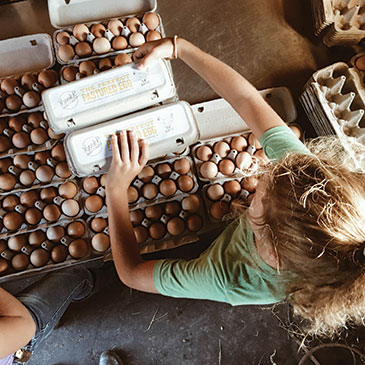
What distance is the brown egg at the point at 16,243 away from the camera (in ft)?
4.32

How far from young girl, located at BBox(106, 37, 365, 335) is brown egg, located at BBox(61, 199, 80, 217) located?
0.92 ft

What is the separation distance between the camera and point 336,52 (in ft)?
5.55

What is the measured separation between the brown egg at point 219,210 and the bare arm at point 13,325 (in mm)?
772

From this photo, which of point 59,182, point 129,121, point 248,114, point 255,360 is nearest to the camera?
point 248,114

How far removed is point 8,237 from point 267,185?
43.1 inches

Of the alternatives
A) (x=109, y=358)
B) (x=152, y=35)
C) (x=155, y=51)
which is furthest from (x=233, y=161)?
(x=109, y=358)

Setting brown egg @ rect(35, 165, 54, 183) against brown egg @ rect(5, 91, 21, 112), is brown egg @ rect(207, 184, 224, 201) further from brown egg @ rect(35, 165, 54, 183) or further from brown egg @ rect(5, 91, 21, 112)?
brown egg @ rect(5, 91, 21, 112)

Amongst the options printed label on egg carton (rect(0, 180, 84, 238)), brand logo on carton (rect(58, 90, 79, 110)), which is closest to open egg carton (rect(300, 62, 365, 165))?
brand logo on carton (rect(58, 90, 79, 110))

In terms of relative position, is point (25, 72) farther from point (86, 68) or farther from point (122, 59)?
point (122, 59)

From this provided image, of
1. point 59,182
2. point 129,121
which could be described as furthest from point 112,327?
point 129,121

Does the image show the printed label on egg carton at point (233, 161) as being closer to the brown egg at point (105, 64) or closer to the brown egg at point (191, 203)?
the brown egg at point (191, 203)

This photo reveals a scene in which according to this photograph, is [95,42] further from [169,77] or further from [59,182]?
[59,182]

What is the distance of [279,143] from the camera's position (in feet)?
3.11

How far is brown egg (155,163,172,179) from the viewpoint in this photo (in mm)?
1333
